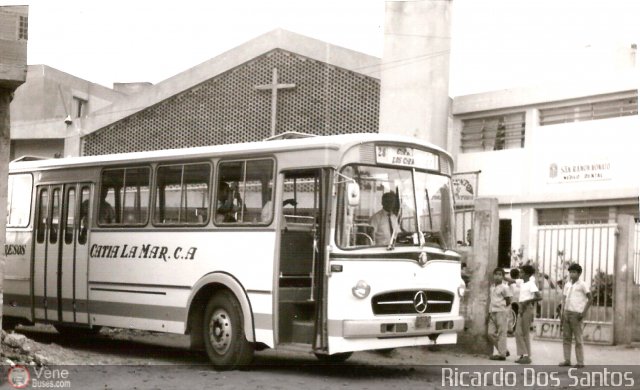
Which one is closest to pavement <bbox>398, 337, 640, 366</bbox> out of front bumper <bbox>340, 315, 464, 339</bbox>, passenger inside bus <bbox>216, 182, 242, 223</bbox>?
front bumper <bbox>340, 315, 464, 339</bbox>

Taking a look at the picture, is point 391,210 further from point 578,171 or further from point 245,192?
point 578,171

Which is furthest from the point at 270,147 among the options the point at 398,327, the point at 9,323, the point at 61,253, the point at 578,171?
the point at 578,171

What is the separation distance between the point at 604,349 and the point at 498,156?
7.90 meters

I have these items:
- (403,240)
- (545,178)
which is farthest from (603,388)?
(545,178)

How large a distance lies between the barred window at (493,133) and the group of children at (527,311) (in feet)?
27.6

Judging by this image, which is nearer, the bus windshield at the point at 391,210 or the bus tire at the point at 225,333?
the bus windshield at the point at 391,210

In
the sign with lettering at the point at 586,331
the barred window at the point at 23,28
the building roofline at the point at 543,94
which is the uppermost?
the building roofline at the point at 543,94

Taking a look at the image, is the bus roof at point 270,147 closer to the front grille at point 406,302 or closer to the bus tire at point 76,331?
the front grille at point 406,302

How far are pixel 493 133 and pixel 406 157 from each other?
1256cm

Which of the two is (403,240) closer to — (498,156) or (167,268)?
(167,268)

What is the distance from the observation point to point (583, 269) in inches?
696

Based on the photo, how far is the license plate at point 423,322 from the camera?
441 inches

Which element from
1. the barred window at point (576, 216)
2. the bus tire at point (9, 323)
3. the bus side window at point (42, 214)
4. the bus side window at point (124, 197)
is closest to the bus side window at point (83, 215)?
the bus side window at point (124, 197)

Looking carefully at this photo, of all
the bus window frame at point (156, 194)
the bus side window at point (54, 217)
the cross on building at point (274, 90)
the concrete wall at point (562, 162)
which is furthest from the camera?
the cross on building at point (274, 90)
